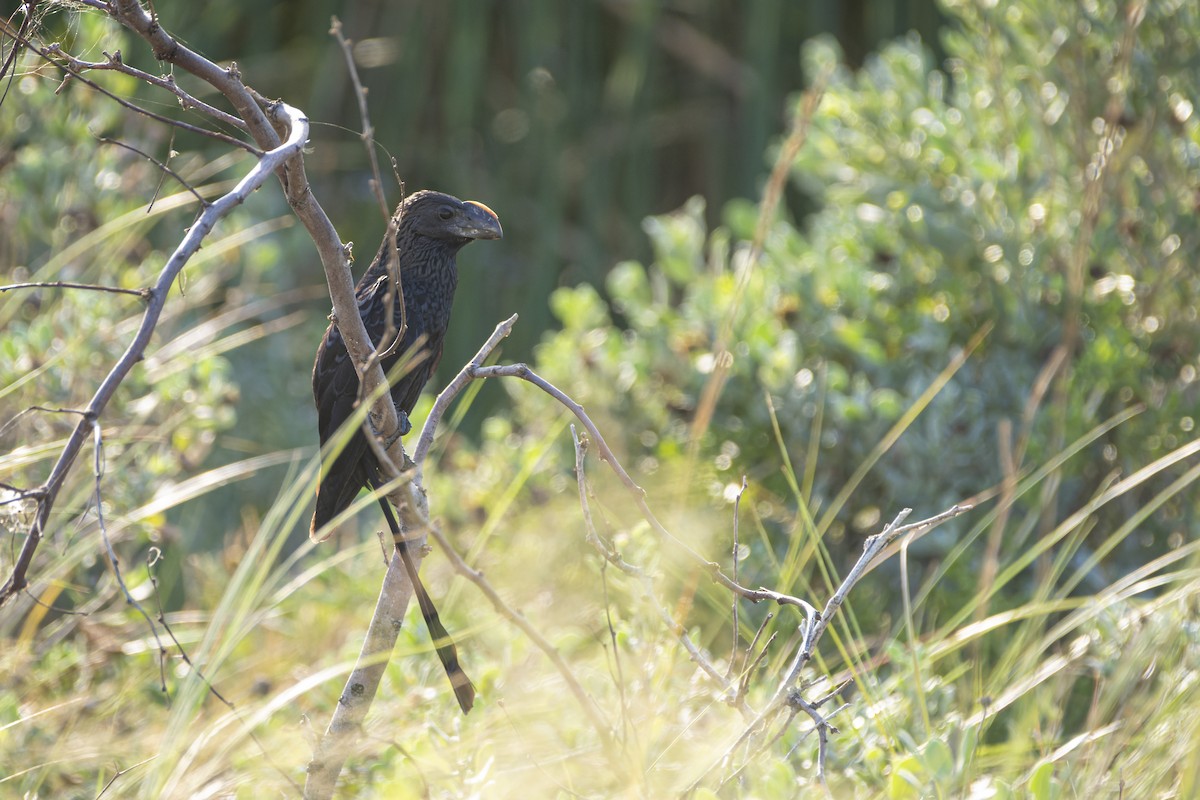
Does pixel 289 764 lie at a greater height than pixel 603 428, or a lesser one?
lesser

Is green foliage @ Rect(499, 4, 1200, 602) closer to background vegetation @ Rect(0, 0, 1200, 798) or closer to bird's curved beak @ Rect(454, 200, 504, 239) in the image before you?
background vegetation @ Rect(0, 0, 1200, 798)

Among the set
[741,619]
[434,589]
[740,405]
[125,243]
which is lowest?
[434,589]

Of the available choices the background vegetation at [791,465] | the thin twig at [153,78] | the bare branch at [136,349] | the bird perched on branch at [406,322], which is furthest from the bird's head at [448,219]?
the bare branch at [136,349]

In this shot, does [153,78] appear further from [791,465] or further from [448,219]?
[791,465]

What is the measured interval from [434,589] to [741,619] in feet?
4.02

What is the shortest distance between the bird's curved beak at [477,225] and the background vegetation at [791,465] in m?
0.47

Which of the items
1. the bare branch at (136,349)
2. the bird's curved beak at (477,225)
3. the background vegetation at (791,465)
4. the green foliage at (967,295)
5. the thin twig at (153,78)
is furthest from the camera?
the green foliage at (967,295)

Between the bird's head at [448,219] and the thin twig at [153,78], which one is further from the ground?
the thin twig at [153,78]

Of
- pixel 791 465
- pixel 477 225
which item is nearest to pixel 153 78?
pixel 477 225

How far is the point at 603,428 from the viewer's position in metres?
3.33

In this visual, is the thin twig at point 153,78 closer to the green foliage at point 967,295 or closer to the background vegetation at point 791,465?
the background vegetation at point 791,465

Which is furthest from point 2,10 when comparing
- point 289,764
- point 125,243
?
point 289,764

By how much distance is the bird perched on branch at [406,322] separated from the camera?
2.06 m

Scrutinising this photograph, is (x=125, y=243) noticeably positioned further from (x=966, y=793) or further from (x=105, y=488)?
(x=966, y=793)
